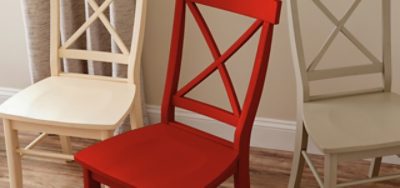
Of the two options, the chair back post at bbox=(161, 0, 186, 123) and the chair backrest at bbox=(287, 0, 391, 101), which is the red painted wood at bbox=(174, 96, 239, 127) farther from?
the chair backrest at bbox=(287, 0, 391, 101)

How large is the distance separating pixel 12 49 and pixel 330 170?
1.83 m

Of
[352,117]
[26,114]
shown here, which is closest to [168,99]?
[26,114]

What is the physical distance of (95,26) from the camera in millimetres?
2408

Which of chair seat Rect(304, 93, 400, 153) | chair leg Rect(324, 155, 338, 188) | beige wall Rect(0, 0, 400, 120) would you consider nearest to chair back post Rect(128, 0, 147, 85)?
beige wall Rect(0, 0, 400, 120)

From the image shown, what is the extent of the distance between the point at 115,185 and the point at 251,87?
496 millimetres

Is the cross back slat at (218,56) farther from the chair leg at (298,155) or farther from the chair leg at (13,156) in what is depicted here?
the chair leg at (13,156)

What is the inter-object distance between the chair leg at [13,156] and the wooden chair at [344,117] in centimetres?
102

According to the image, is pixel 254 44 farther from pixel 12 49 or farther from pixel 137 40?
pixel 12 49

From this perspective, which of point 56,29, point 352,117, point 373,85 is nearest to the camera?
point 352,117

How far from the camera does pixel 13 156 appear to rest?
2.01m

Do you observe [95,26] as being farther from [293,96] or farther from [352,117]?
[352,117]

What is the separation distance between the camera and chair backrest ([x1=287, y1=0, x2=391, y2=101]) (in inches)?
74.4

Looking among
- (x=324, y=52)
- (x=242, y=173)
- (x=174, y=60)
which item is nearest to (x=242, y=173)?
(x=242, y=173)

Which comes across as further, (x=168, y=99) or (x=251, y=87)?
(x=168, y=99)
